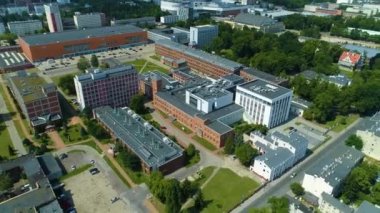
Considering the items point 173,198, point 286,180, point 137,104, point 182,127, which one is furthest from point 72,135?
point 286,180

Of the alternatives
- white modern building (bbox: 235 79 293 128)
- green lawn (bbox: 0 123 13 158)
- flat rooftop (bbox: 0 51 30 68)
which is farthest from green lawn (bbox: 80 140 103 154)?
flat rooftop (bbox: 0 51 30 68)

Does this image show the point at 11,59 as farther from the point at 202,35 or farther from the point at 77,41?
the point at 202,35

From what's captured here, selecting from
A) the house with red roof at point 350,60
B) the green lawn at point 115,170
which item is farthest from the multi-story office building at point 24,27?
the house with red roof at point 350,60

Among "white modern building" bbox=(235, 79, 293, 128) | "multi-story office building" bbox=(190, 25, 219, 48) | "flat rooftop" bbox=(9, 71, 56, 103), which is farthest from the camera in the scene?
"multi-story office building" bbox=(190, 25, 219, 48)

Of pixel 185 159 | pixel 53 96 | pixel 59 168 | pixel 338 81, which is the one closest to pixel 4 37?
pixel 53 96

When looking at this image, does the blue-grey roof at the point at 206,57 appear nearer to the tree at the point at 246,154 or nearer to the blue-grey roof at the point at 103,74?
the blue-grey roof at the point at 103,74

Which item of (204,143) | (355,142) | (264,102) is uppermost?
(264,102)

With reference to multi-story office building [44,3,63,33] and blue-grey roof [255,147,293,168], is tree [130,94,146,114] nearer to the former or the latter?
blue-grey roof [255,147,293,168]
